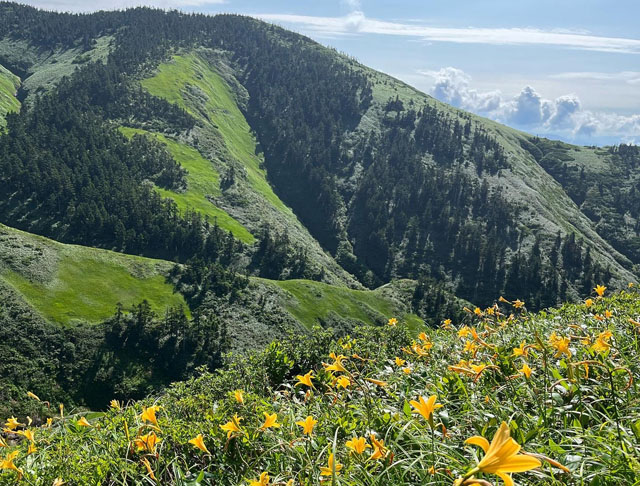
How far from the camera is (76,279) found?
3856 inches

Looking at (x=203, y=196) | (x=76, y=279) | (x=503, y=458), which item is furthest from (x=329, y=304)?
(x=503, y=458)

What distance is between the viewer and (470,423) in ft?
20.8

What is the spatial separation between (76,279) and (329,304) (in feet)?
227

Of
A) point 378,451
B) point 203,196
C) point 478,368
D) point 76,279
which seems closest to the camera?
point 378,451

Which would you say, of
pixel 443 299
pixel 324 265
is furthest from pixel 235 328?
pixel 443 299

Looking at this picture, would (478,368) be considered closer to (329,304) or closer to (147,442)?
(147,442)

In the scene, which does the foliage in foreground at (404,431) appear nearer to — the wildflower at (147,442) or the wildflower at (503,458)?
the wildflower at (147,442)

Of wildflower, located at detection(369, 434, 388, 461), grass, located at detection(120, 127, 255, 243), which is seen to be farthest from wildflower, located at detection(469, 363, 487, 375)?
grass, located at detection(120, 127, 255, 243)

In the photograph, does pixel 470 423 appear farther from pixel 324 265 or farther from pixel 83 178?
pixel 83 178

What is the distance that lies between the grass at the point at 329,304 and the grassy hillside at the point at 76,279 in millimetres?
32119

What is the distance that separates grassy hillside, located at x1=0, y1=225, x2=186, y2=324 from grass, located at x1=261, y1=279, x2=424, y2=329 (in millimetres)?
32119

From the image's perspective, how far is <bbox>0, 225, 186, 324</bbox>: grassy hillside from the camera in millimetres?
88000

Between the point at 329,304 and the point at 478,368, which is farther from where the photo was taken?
the point at 329,304

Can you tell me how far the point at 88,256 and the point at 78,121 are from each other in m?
121
